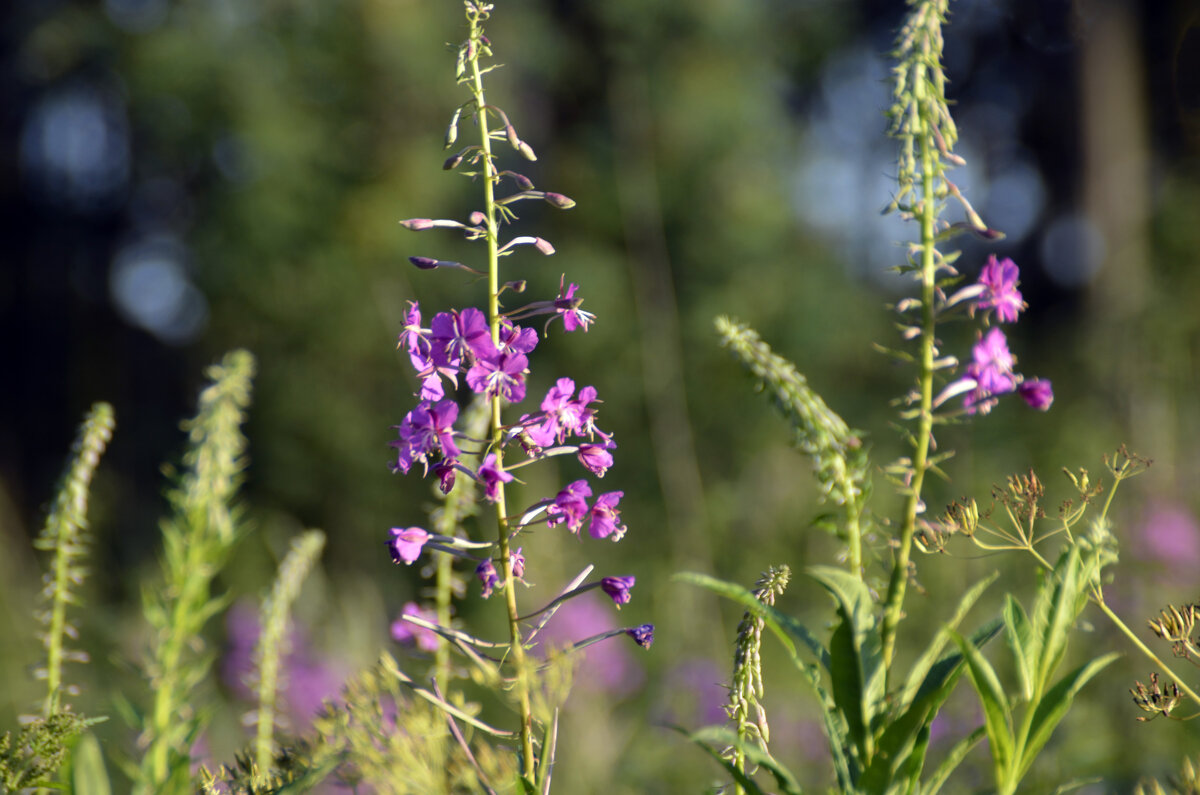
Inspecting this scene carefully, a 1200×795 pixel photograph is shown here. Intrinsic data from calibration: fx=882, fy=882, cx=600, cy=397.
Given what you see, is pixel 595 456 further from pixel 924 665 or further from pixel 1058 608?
pixel 1058 608

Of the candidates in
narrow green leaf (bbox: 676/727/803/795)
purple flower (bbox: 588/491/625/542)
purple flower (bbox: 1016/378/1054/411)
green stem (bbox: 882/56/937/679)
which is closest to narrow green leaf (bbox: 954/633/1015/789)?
green stem (bbox: 882/56/937/679)

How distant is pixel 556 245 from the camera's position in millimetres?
9812

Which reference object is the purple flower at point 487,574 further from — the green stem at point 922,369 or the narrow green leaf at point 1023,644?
the narrow green leaf at point 1023,644

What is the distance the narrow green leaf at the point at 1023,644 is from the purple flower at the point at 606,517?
1.75ft

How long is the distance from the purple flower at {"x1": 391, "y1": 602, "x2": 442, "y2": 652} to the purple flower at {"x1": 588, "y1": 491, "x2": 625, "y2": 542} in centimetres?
46

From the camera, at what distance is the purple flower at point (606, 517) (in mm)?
1264

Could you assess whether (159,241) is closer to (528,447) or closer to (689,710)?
(689,710)

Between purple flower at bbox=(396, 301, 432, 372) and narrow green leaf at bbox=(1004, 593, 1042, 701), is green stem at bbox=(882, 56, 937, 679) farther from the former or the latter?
purple flower at bbox=(396, 301, 432, 372)

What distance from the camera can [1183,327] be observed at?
6.36m

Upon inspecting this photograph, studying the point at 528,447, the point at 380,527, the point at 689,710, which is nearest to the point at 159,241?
the point at 380,527

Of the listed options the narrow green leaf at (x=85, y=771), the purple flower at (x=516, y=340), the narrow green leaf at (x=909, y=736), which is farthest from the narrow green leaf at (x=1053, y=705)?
the narrow green leaf at (x=85, y=771)

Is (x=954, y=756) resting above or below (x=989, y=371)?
below

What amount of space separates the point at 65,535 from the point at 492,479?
809 mm

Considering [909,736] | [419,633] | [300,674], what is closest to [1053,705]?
[909,736]
